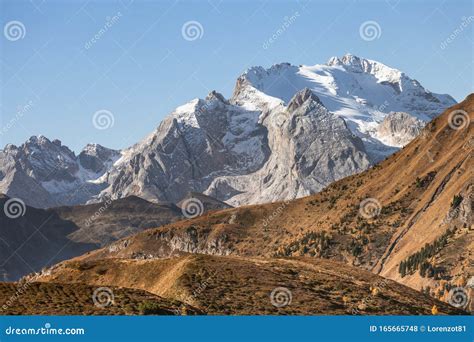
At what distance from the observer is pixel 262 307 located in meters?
58.0

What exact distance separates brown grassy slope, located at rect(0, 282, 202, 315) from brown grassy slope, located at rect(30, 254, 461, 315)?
5.75 metres

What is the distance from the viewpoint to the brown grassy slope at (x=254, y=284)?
59406 mm

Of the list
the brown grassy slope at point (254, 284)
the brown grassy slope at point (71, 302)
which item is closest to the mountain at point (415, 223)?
the brown grassy slope at point (254, 284)

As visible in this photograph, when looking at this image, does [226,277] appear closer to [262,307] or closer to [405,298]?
[262,307]

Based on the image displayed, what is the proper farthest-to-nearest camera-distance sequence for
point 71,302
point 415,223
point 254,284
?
point 415,223
point 254,284
point 71,302

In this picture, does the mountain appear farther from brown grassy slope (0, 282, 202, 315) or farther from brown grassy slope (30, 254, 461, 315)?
brown grassy slope (0, 282, 202, 315)

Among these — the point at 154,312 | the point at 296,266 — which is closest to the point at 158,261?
the point at 296,266

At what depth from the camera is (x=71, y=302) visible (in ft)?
163

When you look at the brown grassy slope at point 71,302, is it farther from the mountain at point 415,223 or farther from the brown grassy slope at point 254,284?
the mountain at point 415,223

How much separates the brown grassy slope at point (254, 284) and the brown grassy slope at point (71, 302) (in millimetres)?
5748

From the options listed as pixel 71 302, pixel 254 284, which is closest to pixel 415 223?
pixel 254 284

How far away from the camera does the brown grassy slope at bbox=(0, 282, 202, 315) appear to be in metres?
46.8

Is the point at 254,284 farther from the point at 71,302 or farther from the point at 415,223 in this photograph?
the point at 415,223

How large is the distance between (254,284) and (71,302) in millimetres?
19427
